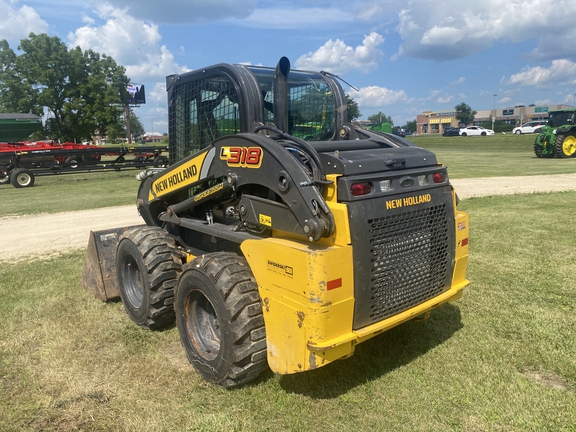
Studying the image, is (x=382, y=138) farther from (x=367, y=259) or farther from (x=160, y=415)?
(x=160, y=415)

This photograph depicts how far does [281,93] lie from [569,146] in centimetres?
2363

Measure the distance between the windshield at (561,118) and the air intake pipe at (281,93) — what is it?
977 inches

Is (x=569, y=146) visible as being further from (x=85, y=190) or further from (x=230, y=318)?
(x=230, y=318)

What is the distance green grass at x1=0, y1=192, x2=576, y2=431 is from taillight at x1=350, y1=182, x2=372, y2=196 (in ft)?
4.58

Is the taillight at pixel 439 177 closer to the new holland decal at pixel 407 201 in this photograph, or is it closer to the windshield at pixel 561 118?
the new holland decal at pixel 407 201

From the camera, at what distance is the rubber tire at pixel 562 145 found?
22.5 m

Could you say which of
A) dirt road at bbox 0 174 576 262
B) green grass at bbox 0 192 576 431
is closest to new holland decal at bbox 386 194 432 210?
green grass at bbox 0 192 576 431

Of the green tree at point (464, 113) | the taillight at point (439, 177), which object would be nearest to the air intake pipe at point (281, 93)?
the taillight at point (439, 177)

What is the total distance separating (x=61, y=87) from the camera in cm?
3938

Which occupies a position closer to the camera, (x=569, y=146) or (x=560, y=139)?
(x=560, y=139)

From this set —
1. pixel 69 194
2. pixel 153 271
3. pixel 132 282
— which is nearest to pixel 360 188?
pixel 153 271

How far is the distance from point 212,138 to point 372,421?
8.51 feet

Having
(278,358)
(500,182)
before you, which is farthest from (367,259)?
(500,182)

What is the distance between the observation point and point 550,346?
12.7 ft
